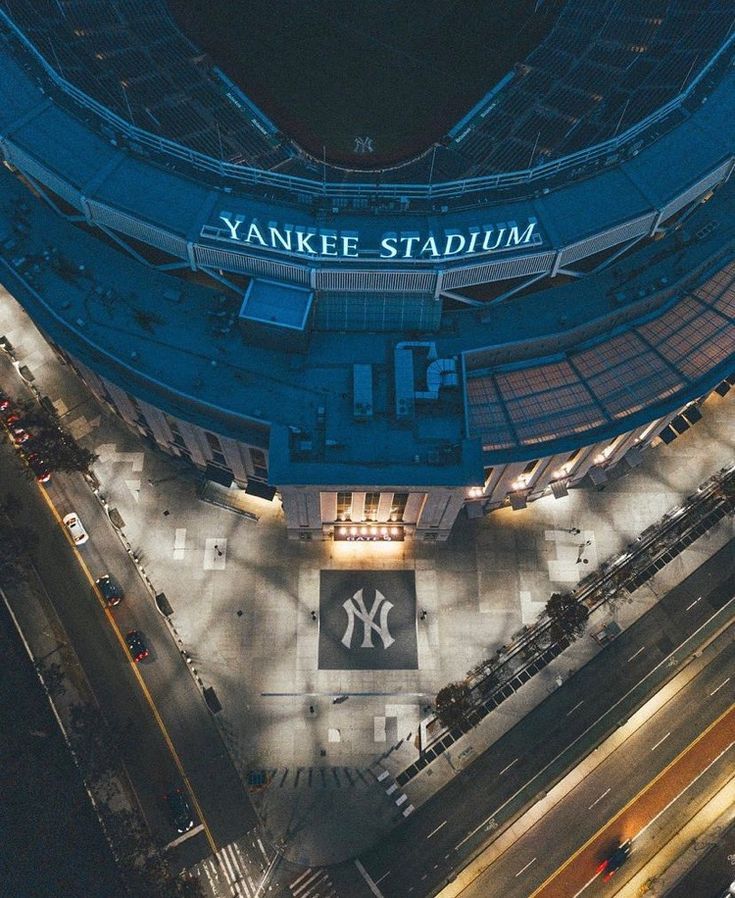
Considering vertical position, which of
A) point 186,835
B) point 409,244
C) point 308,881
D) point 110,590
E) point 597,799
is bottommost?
point 597,799

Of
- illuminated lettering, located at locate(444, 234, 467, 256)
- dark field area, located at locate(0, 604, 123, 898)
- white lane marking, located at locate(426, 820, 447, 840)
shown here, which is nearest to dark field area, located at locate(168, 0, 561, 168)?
illuminated lettering, located at locate(444, 234, 467, 256)

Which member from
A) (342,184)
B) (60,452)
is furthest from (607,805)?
(60,452)

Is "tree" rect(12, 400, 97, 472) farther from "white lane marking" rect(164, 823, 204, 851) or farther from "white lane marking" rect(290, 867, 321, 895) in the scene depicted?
"white lane marking" rect(290, 867, 321, 895)

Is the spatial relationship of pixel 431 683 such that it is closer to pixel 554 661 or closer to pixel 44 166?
pixel 554 661

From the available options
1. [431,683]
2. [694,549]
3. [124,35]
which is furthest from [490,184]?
[124,35]

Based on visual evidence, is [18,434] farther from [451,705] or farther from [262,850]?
[451,705]

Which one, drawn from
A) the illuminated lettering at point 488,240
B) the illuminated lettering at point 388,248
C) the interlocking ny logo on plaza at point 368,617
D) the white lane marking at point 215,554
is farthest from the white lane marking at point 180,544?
the illuminated lettering at point 488,240

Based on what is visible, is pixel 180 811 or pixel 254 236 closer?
pixel 254 236
